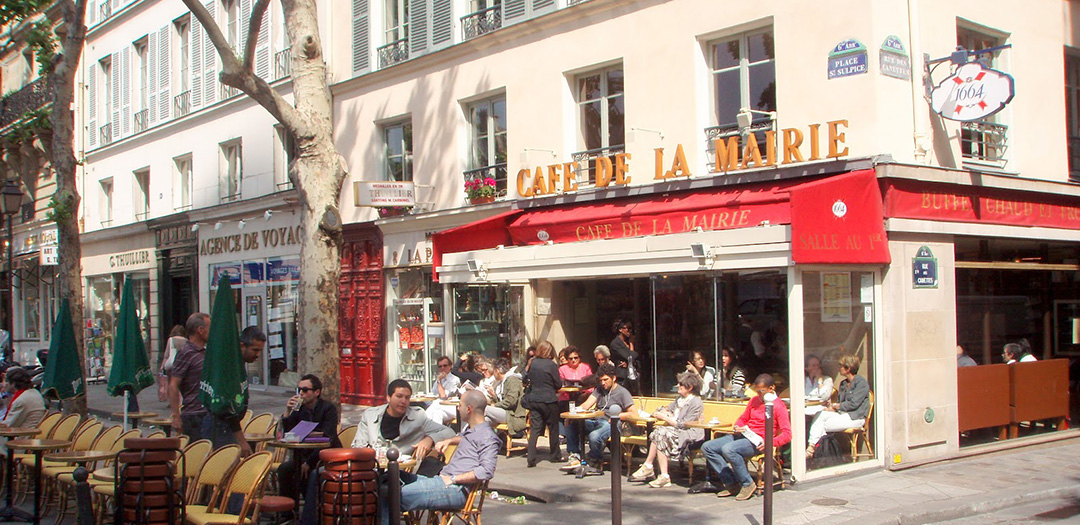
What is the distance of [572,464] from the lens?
11.4 m

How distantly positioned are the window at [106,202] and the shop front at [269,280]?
6.90m

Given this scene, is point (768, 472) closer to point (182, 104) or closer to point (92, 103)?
point (182, 104)

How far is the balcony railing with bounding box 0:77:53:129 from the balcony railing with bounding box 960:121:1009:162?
84.9 feet

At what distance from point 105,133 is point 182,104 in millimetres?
5156

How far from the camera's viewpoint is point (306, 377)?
8.65m

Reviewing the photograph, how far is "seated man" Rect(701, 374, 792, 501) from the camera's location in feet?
31.8

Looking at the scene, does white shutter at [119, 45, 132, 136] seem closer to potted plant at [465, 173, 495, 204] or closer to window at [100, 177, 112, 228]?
window at [100, 177, 112, 228]

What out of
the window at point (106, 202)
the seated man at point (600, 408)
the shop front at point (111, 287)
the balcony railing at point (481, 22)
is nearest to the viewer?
the seated man at point (600, 408)

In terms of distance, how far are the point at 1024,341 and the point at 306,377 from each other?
10119mm

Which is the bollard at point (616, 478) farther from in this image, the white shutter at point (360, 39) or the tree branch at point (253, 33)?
the white shutter at point (360, 39)

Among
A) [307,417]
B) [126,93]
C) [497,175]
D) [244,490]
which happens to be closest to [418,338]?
[497,175]

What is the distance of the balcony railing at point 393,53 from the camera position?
17797mm

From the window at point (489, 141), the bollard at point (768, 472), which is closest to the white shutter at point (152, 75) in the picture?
the window at point (489, 141)

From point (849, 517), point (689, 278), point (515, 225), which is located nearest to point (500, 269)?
point (515, 225)
